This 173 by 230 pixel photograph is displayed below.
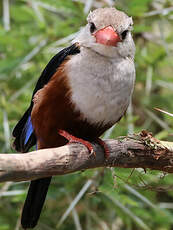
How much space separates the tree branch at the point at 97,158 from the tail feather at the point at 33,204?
501 millimetres

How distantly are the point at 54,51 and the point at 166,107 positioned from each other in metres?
1.21

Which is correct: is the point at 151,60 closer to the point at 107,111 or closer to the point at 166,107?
the point at 166,107

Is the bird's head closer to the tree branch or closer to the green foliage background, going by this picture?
the tree branch

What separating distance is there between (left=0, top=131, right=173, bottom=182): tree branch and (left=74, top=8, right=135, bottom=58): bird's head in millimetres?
483

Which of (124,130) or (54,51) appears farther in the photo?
(54,51)

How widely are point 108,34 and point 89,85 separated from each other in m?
0.29

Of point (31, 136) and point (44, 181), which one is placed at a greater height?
point (31, 136)

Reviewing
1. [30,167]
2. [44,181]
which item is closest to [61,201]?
[44,181]

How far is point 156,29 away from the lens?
5445 mm

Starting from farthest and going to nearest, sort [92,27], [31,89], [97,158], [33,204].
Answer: [31,89] → [33,204] → [92,27] → [97,158]

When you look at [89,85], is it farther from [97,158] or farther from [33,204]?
[33,204]

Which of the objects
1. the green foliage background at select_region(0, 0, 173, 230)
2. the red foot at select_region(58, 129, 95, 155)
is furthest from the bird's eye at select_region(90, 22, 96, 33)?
the green foliage background at select_region(0, 0, 173, 230)

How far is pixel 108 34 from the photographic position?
244 centimetres

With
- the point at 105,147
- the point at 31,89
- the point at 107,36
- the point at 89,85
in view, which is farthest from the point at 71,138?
the point at 31,89
